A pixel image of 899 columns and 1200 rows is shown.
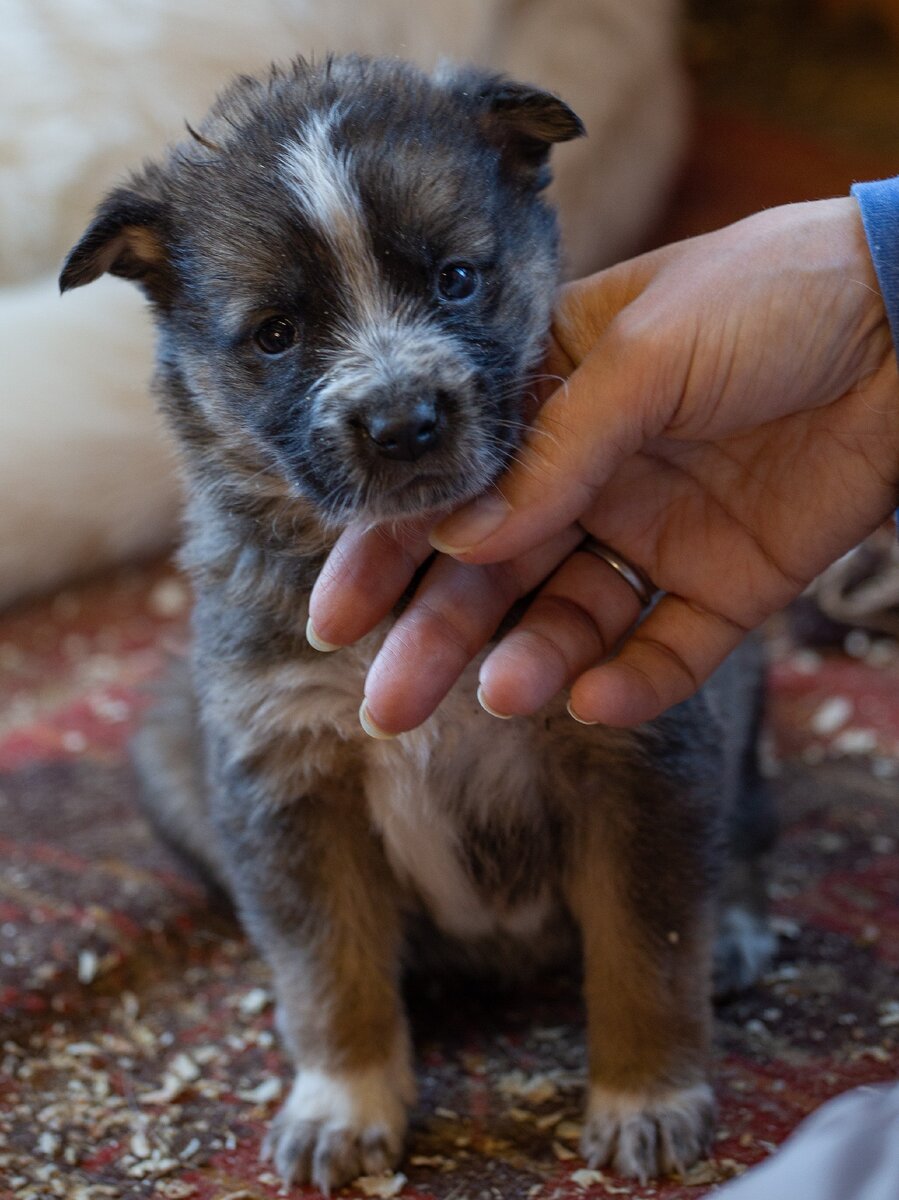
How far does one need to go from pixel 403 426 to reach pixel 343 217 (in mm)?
322

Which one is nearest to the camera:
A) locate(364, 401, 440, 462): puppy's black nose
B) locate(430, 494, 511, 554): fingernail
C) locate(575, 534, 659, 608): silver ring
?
locate(364, 401, 440, 462): puppy's black nose

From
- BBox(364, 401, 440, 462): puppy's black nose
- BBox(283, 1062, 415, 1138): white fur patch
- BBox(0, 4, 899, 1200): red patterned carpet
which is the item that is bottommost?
BBox(0, 4, 899, 1200): red patterned carpet

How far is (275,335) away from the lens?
2.16m

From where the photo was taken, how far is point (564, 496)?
212 cm

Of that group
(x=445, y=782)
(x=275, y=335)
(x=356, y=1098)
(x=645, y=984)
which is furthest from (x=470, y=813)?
(x=275, y=335)

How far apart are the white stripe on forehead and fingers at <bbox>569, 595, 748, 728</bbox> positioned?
629mm

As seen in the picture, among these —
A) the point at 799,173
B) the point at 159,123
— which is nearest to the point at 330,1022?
the point at 159,123

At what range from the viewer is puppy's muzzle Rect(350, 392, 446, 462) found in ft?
6.44

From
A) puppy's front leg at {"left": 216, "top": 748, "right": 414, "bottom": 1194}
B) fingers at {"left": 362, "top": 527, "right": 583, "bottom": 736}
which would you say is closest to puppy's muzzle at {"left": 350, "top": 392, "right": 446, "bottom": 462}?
fingers at {"left": 362, "top": 527, "right": 583, "bottom": 736}

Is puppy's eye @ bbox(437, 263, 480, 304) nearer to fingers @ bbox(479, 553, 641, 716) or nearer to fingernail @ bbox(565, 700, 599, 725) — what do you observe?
fingers @ bbox(479, 553, 641, 716)

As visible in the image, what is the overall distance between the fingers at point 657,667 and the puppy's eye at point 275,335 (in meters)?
0.65

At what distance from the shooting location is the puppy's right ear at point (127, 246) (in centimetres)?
229

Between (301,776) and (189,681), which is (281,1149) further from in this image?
(189,681)

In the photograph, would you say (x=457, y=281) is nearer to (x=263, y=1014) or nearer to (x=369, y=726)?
(x=369, y=726)
